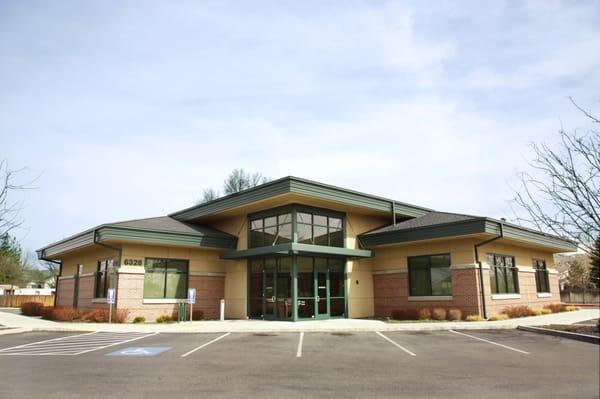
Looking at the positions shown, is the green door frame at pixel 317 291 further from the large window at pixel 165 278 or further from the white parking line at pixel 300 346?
the large window at pixel 165 278

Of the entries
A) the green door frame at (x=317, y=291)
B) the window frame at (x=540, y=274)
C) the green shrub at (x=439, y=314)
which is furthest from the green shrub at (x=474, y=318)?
the window frame at (x=540, y=274)

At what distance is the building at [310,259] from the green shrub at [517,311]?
35 centimetres

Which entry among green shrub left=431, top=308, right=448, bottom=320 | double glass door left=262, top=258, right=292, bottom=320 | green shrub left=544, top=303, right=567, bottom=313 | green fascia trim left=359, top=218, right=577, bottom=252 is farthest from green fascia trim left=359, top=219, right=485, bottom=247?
green shrub left=544, top=303, right=567, bottom=313

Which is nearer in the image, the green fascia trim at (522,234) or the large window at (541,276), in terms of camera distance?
the green fascia trim at (522,234)

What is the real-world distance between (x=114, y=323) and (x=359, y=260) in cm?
1231

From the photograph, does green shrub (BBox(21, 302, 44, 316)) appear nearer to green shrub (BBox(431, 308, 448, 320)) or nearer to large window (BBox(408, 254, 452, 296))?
large window (BBox(408, 254, 452, 296))

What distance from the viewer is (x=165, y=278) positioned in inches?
936

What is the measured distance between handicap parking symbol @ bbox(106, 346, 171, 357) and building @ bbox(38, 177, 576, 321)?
8.60 metres

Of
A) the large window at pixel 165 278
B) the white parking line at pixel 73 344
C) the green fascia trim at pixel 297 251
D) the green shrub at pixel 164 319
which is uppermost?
the green fascia trim at pixel 297 251

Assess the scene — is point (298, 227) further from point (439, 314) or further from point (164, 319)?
point (164, 319)

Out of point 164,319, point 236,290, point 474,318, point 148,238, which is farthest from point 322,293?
point 148,238

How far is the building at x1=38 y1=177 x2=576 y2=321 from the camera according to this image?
840 inches

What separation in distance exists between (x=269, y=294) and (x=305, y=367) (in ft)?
42.9

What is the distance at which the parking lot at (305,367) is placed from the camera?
25.6 feet
